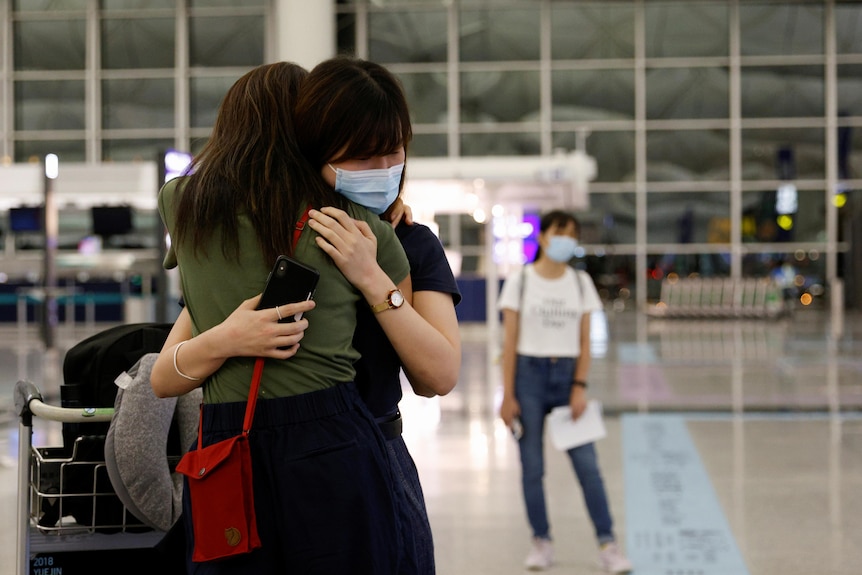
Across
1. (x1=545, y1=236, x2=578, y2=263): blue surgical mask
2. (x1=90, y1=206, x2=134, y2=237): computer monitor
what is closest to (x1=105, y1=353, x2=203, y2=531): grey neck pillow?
(x1=545, y1=236, x2=578, y2=263): blue surgical mask

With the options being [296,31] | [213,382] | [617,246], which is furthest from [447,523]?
[617,246]

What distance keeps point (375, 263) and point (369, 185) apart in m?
0.14

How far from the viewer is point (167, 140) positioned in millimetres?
31375

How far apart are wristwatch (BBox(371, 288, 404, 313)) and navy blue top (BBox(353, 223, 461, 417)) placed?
79 millimetres

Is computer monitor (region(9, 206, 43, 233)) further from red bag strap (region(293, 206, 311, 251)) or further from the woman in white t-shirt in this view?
red bag strap (region(293, 206, 311, 251))

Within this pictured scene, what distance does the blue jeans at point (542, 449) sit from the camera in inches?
196

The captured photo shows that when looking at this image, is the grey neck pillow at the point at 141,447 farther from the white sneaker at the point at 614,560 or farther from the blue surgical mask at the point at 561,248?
the blue surgical mask at the point at 561,248

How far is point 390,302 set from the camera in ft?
6.37

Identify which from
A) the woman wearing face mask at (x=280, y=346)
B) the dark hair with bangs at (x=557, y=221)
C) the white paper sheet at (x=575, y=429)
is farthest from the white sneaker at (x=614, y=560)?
the woman wearing face mask at (x=280, y=346)

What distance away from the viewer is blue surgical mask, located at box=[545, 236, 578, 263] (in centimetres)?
529

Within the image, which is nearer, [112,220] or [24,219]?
[112,220]

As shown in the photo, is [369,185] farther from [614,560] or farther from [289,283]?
[614,560]

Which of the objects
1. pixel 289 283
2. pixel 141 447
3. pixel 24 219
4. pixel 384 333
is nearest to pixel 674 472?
pixel 141 447

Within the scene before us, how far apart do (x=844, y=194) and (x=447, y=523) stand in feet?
91.6
